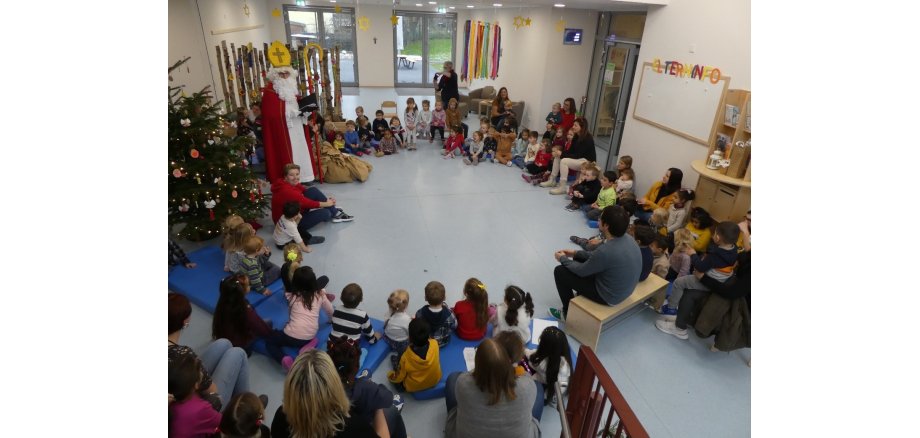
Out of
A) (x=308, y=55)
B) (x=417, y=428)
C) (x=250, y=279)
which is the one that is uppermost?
(x=308, y=55)

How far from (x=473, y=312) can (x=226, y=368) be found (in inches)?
62.1

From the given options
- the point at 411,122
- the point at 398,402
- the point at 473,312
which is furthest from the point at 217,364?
the point at 411,122

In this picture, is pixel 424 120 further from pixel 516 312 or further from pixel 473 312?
pixel 516 312

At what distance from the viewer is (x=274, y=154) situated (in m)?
5.56

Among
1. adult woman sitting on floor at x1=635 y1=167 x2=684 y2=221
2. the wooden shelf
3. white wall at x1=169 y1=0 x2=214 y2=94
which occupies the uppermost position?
white wall at x1=169 y1=0 x2=214 y2=94

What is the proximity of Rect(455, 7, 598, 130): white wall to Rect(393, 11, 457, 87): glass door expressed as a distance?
3.53 meters

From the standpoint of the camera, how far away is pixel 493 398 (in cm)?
191

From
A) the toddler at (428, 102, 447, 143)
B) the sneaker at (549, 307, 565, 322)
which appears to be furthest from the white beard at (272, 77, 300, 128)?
the sneaker at (549, 307, 565, 322)

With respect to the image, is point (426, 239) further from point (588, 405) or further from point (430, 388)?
point (588, 405)

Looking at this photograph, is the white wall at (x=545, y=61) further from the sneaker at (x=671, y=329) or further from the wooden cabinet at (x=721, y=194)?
the sneaker at (x=671, y=329)

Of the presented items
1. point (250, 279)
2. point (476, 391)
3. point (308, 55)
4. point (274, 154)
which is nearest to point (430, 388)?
point (476, 391)

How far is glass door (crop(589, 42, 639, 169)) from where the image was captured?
22.5ft

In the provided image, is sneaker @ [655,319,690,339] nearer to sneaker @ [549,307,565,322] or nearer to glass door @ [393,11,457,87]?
sneaker @ [549,307,565,322]

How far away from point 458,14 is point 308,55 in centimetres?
706
